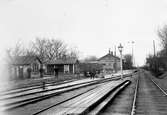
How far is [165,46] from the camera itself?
56.0 m

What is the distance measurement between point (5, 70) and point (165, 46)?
5283 cm

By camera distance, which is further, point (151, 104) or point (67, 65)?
point (67, 65)

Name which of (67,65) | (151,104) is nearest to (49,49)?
(67,65)

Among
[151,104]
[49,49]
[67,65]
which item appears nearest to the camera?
[151,104]

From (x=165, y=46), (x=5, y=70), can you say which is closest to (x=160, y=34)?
(x=165, y=46)

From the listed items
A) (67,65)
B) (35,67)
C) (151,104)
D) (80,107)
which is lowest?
(151,104)

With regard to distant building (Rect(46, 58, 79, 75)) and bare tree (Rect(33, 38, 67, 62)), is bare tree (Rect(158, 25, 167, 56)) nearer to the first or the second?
distant building (Rect(46, 58, 79, 75))

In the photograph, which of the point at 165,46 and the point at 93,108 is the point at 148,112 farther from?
the point at 165,46

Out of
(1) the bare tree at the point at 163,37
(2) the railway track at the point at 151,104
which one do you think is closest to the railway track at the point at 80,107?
(2) the railway track at the point at 151,104

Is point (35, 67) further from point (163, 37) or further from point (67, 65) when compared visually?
point (163, 37)

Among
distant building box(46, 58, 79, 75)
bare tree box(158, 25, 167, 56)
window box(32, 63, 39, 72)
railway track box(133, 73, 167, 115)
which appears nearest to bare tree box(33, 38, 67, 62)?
distant building box(46, 58, 79, 75)

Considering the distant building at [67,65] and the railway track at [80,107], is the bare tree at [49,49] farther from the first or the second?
the railway track at [80,107]

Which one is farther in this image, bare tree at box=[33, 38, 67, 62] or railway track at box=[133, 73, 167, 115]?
bare tree at box=[33, 38, 67, 62]

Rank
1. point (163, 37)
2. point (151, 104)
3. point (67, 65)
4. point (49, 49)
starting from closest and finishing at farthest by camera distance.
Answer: point (151, 104) → point (163, 37) → point (67, 65) → point (49, 49)
